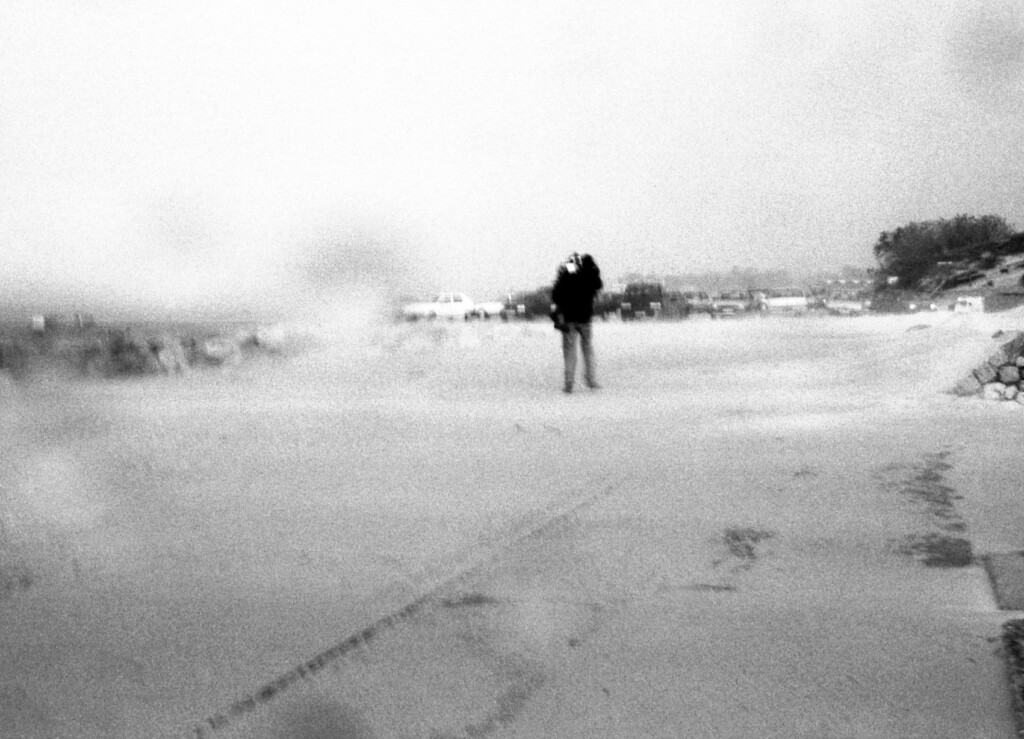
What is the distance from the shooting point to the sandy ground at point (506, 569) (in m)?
4.75

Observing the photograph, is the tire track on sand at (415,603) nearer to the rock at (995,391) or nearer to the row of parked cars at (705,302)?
the rock at (995,391)

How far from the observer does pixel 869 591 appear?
241 inches

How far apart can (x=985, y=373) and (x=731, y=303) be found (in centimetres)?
3033

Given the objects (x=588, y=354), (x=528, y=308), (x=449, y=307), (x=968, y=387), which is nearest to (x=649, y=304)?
(x=528, y=308)

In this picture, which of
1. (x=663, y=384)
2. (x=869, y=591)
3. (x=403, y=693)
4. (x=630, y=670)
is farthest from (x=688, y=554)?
(x=663, y=384)

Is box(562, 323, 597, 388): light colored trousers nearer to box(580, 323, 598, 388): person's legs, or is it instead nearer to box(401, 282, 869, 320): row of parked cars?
box(580, 323, 598, 388): person's legs

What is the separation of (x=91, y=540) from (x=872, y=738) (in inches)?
191

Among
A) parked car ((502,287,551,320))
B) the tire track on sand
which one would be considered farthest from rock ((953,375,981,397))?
parked car ((502,287,551,320))

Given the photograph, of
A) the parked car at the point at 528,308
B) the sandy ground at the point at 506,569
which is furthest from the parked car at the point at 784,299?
the sandy ground at the point at 506,569

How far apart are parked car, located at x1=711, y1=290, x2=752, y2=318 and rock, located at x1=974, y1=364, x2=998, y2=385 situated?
26980mm

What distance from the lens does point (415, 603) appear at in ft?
19.7

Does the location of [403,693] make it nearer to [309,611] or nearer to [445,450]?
[309,611]

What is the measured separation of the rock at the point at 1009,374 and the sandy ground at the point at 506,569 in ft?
1.70

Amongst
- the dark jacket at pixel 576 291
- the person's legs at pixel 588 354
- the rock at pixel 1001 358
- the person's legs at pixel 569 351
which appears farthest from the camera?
the person's legs at pixel 588 354
